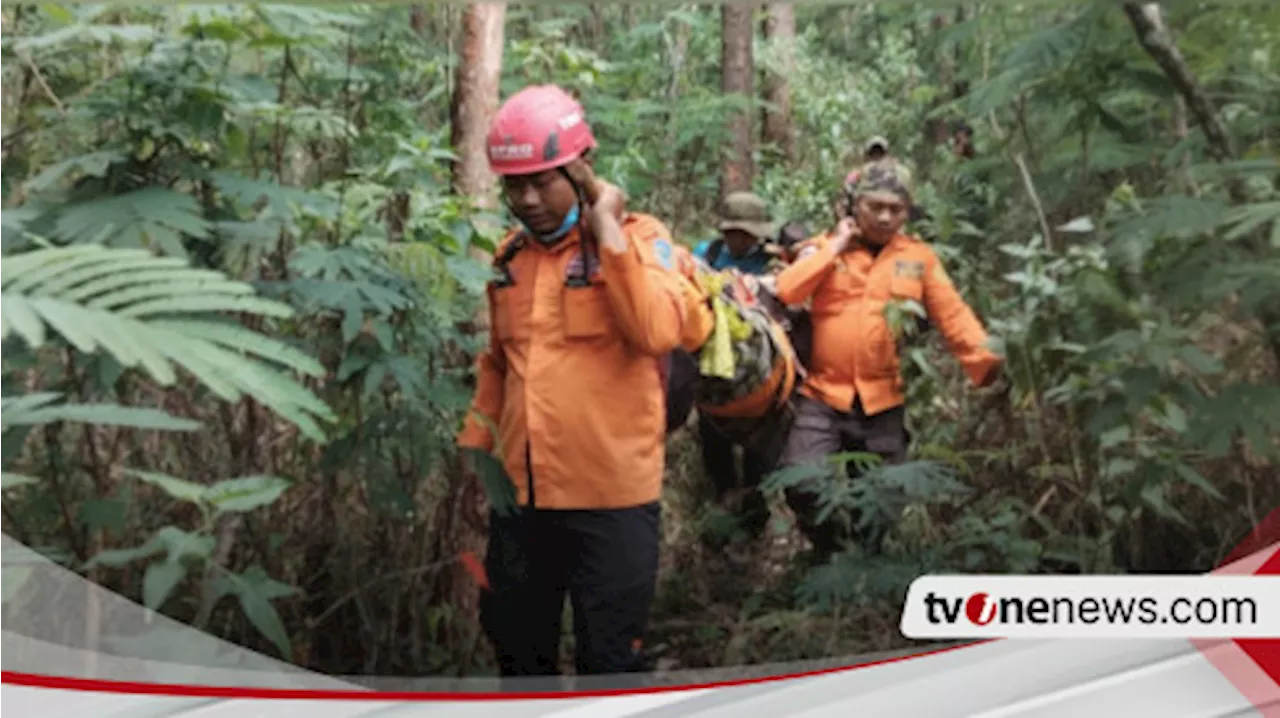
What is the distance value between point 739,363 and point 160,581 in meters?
0.65

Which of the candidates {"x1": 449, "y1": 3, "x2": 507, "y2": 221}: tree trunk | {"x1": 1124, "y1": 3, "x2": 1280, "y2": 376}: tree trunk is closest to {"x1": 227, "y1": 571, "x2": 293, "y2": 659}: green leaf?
{"x1": 449, "y1": 3, "x2": 507, "y2": 221}: tree trunk

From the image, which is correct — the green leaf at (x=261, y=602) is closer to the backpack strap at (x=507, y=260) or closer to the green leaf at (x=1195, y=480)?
the backpack strap at (x=507, y=260)

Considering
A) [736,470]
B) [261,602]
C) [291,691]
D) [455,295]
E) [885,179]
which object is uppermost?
[885,179]

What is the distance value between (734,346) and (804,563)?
0.84 feet

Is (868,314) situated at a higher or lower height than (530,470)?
higher

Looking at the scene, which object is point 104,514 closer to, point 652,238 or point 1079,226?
point 652,238

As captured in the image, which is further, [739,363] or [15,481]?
[739,363]

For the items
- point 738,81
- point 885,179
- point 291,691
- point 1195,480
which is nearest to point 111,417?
point 291,691

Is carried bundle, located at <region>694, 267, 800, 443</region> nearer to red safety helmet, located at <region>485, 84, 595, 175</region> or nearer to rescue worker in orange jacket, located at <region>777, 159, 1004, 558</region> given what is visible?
rescue worker in orange jacket, located at <region>777, 159, 1004, 558</region>

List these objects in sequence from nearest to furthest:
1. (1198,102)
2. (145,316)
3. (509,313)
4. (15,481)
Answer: (145,316) → (15,481) → (509,313) → (1198,102)

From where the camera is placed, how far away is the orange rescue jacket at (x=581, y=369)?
4.33 ft

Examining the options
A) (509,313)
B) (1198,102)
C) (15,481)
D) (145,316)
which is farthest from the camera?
(1198,102)

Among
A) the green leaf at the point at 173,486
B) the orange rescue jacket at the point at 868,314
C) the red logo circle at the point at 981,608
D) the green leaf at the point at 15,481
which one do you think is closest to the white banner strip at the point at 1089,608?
the red logo circle at the point at 981,608

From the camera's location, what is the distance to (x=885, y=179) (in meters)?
1.40
